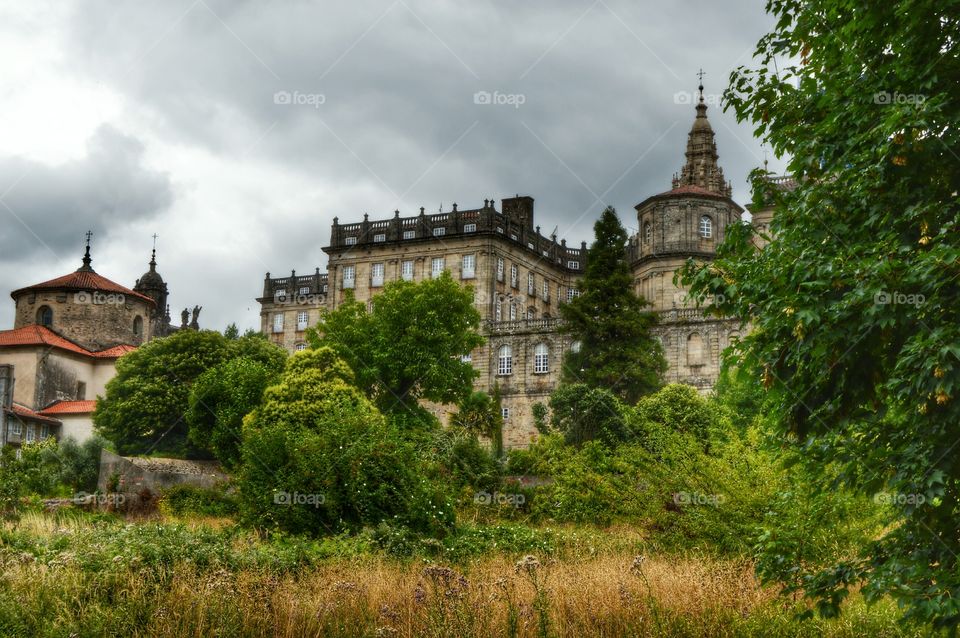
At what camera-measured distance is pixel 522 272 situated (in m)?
75.1

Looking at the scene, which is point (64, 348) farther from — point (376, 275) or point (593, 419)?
point (593, 419)

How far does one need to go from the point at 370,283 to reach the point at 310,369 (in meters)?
36.1

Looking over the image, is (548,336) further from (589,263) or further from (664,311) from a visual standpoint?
(589,263)

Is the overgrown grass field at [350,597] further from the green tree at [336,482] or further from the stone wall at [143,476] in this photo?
the stone wall at [143,476]

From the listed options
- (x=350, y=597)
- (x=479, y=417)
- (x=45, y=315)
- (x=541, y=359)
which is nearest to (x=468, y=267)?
(x=541, y=359)

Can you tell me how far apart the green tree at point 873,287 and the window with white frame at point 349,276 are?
215ft

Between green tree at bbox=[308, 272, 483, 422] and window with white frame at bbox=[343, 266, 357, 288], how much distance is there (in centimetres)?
2528

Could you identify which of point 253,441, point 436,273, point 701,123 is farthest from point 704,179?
point 253,441

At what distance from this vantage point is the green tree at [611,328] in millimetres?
47500

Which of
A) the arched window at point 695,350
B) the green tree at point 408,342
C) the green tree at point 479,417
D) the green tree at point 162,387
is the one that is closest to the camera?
the green tree at point 162,387

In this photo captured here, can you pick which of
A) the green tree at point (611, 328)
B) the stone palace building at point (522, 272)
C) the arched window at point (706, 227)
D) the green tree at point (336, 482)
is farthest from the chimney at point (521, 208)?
the green tree at point (336, 482)

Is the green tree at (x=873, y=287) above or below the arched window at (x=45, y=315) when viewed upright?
below

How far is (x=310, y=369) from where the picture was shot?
38.8 meters

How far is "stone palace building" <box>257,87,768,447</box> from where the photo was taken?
60.2 meters
